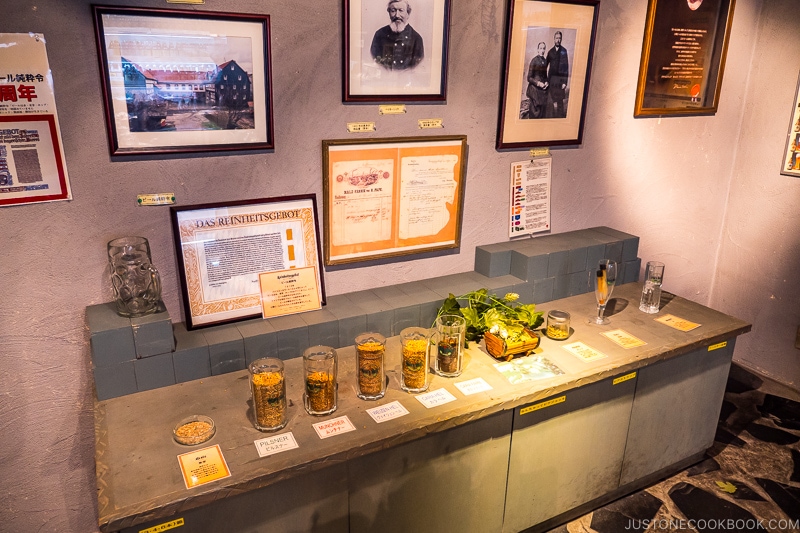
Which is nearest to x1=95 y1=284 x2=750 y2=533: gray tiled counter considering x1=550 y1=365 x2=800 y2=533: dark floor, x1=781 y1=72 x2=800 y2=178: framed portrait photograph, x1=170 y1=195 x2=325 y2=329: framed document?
x1=550 y1=365 x2=800 y2=533: dark floor

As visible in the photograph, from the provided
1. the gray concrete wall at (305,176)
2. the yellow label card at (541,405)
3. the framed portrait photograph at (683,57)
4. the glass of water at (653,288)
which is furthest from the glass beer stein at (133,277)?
the framed portrait photograph at (683,57)

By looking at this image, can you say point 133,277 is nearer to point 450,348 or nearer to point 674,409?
point 450,348

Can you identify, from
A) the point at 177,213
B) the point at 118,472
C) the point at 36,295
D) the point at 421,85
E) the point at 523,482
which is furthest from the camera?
the point at 421,85

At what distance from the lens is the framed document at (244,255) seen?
218 centimetres

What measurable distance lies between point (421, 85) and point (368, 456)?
1447 millimetres

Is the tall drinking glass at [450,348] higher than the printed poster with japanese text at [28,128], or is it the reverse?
the printed poster with japanese text at [28,128]

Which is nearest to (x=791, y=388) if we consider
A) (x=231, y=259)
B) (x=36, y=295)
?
(x=231, y=259)

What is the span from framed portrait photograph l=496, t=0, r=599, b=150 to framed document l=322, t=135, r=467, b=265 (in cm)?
30

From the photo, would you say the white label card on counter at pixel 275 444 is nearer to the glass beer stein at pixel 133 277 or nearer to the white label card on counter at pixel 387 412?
the white label card on counter at pixel 387 412

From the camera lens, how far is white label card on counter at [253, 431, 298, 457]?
174cm

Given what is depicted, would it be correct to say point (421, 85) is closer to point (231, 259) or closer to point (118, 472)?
point (231, 259)

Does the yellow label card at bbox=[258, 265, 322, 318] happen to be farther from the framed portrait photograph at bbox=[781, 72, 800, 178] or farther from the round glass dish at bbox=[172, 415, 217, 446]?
the framed portrait photograph at bbox=[781, 72, 800, 178]

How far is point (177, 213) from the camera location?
2.13 m

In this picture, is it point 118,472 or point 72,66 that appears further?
point 72,66
